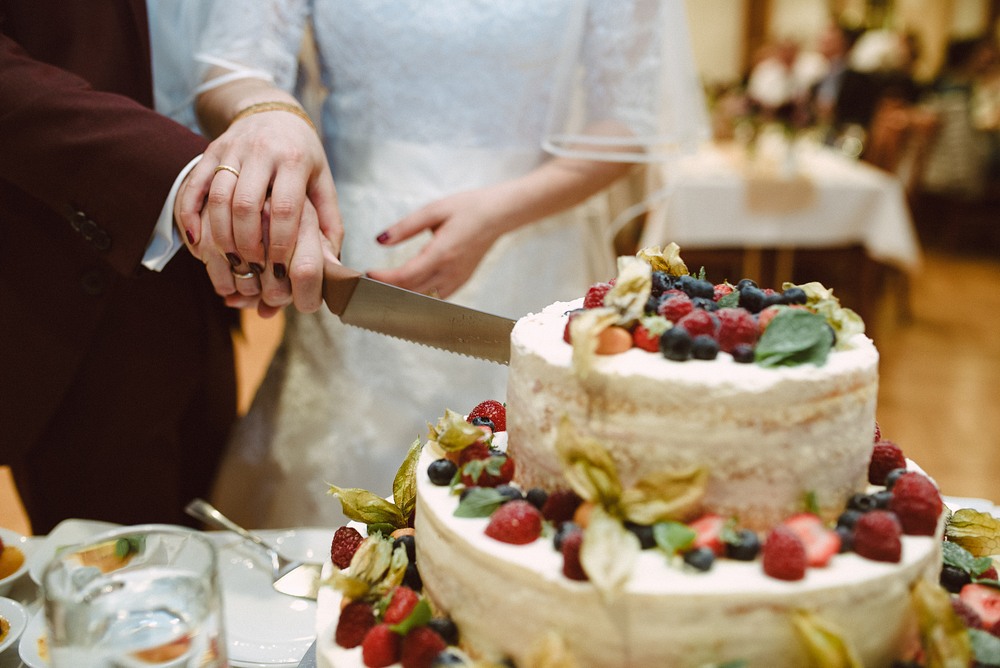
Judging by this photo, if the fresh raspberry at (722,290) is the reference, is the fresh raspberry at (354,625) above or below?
below

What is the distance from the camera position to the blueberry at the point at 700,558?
90 cm

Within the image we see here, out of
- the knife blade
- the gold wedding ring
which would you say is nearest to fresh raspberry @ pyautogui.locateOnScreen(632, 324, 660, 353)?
the knife blade

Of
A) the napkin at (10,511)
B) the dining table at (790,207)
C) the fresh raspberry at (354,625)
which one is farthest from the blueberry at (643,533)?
the dining table at (790,207)

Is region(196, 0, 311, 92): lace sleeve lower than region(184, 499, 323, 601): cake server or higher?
higher

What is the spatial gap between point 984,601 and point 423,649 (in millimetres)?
669

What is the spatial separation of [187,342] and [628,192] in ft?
4.66

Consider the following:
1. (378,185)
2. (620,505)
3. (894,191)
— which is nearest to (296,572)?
(620,505)

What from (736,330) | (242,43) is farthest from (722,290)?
(242,43)

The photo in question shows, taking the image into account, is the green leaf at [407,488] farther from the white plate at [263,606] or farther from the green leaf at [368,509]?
the white plate at [263,606]

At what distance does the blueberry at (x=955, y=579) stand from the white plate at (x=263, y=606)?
926mm

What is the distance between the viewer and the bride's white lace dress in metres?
2.09

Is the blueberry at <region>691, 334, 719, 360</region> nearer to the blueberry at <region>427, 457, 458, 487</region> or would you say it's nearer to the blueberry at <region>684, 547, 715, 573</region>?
the blueberry at <region>684, 547, 715, 573</region>

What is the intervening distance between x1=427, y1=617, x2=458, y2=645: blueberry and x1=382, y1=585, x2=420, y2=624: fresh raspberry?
0.03 meters

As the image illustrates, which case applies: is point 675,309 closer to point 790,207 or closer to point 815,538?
point 815,538
